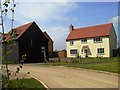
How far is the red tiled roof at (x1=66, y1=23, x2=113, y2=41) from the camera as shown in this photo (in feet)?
186

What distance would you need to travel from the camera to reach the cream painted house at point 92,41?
5486 cm

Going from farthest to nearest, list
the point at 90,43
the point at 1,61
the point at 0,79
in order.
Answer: the point at 90,43
the point at 0,79
the point at 1,61

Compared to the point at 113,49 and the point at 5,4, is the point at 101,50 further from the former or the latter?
the point at 5,4

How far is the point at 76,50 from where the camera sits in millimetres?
63688

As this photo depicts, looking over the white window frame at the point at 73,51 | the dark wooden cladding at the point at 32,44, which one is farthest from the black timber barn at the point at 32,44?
the white window frame at the point at 73,51

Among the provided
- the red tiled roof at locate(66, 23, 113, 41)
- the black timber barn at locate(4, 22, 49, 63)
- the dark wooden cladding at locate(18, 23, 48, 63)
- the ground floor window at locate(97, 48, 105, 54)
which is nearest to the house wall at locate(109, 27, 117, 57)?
the red tiled roof at locate(66, 23, 113, 41)

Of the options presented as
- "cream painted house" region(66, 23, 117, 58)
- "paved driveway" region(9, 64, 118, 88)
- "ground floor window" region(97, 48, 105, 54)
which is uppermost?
"cream painted house" region(66, 23, 117, 58)

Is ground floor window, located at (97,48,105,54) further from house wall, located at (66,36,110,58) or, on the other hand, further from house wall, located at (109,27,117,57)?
house wall, located at (109,27,117,57)

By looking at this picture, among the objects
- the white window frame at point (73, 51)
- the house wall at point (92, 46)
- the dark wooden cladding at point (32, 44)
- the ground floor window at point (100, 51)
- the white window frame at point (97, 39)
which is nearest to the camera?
the dark wooden cladding at point (32, 44)

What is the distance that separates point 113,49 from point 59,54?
21589 millimetres

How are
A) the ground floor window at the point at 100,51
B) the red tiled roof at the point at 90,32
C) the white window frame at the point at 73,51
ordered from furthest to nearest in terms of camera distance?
the white window frame at the point at 73,51 < the red tiled roof at the point at 90,32 < the ground floor window at the point at 100,51

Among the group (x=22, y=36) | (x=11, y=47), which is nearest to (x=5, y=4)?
(x=11, y=47)

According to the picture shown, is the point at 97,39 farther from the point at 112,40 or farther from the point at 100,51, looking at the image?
the point at 112,40

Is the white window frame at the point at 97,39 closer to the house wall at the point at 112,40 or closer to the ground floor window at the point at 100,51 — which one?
the ground floor window at the point at 100,51
